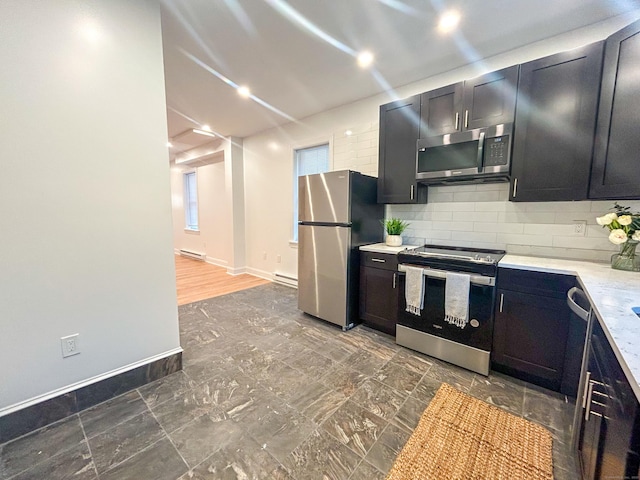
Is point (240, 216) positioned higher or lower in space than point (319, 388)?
higher

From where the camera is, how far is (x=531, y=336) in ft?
5.99

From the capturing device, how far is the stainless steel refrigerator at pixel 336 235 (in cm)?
267

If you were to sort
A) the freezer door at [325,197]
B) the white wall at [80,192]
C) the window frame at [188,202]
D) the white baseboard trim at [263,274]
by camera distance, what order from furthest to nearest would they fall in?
the window frame at [188,202], the white baseboard trim at [263,274], the freezer door at [325,197], the white wall at [80,192]

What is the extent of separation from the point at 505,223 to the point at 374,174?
4.82 ft

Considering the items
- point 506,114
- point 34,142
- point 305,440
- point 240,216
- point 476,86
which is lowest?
point 305,440

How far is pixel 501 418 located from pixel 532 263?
1063 mm

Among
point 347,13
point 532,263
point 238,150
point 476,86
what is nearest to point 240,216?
point 238,150

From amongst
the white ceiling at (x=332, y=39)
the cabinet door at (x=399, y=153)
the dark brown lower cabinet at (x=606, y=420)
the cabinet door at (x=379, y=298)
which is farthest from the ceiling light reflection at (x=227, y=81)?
the dark brown lower cabinet at (x=606, y=420)

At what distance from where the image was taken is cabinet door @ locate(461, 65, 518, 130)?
1994 millimetres

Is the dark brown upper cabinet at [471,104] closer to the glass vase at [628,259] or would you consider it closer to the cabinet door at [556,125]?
the cabinet door at [556,125]

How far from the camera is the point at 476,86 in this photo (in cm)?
213

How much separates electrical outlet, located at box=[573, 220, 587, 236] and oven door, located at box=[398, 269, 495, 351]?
0.87 m

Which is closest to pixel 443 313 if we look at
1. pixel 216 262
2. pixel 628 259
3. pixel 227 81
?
pixel 628 259

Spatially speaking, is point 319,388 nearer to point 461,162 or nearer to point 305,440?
point 305,440
